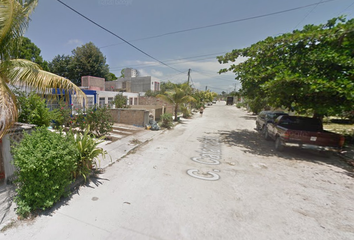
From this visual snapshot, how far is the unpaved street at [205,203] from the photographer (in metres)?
2.36

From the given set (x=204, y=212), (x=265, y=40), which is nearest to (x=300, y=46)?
(x=265, y=40)

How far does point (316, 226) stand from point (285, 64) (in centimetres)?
625

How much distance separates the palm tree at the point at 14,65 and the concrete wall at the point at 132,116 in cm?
689

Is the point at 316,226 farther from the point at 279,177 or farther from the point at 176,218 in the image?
the point at 176,218

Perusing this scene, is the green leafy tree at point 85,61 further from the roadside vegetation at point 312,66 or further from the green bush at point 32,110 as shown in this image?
the roadside vegetation at point 312,66

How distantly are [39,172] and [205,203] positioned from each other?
9.86 feet

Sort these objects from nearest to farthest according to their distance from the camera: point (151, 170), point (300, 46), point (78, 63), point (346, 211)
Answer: point (346, 211) → point (151, 170) → point (300, 46) → point (78, 63)

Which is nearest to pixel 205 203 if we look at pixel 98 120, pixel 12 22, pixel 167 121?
pixel 12 22

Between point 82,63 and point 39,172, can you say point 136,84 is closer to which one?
point 82,63

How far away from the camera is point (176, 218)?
2.64 meters

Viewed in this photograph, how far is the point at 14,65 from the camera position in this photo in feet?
10.7

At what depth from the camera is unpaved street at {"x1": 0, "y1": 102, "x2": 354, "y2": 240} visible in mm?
2361

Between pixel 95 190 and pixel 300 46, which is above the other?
pixel 300 46

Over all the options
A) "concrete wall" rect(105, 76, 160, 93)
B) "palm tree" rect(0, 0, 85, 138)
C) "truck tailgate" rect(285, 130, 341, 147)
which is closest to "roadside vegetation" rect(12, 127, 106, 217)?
"palm tree" rect(0, 0, 85, 138)
